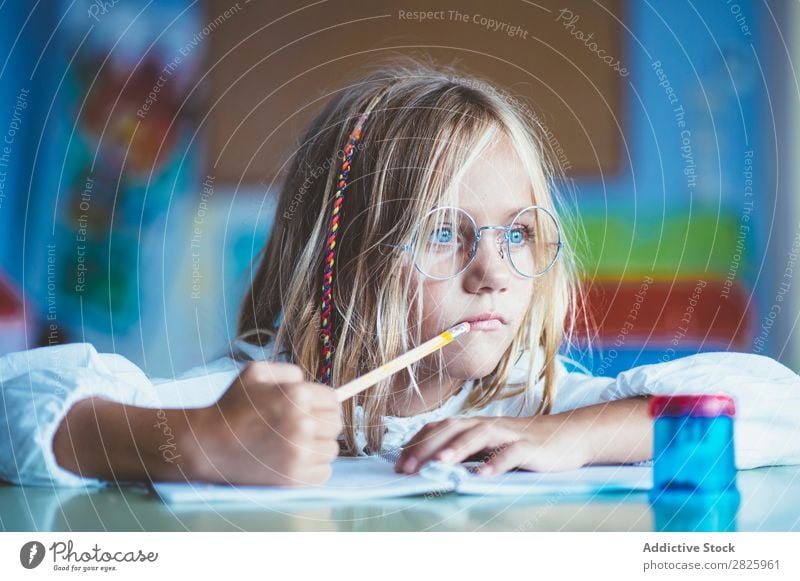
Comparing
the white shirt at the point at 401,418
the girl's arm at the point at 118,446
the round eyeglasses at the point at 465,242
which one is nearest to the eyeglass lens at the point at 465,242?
the round eyeglasses at the point at 465,242

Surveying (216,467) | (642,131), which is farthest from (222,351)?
(642,131)

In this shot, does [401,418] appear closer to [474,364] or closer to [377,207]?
[474,364]

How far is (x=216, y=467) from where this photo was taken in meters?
0.74

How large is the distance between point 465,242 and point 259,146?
0.64 feet

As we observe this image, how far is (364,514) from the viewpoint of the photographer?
0.73 meters

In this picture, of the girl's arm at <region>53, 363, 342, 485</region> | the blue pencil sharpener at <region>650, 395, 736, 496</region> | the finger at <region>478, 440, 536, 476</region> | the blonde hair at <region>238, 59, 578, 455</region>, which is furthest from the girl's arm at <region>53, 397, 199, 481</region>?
the blue pencil sharpener at <region>650, 395, 736, 496</region>

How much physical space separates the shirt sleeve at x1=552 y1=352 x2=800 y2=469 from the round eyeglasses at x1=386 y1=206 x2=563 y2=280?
4.5 inches

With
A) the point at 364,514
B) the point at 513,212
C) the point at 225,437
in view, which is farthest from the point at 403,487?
the point at 513,212

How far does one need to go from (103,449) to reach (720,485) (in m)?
0.49

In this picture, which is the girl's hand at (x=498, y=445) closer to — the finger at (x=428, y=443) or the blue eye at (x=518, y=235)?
the finger at (x=428, y=443)

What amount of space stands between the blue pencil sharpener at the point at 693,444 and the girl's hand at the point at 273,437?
26 cm

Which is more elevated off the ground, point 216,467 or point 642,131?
point 642,131

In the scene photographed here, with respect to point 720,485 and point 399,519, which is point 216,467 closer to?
point 399,519
